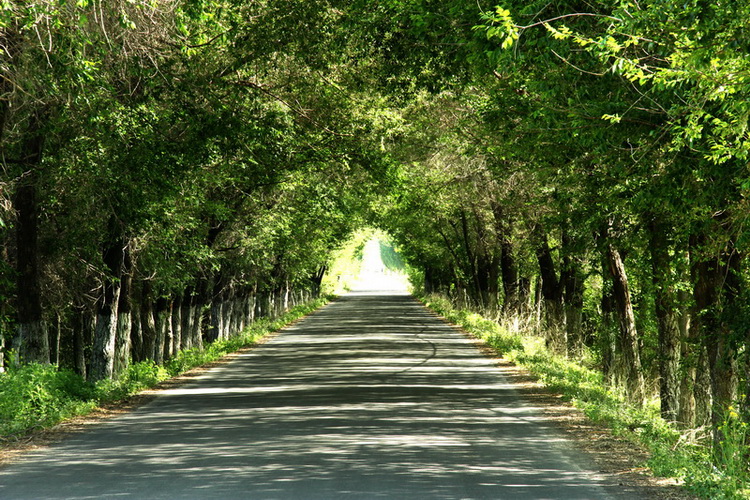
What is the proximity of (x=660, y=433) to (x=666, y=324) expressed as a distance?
9493 mm

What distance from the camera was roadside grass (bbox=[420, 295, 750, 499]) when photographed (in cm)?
791

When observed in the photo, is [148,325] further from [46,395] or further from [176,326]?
[46,395]

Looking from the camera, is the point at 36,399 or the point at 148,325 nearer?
the point at 36,399

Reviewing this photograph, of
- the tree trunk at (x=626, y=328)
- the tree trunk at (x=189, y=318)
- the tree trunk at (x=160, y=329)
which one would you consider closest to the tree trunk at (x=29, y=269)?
the tree trunk at (x=160, y=329)

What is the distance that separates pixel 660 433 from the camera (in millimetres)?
11516

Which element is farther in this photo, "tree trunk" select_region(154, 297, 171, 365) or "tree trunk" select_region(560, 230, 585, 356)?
"tree trunk" select_region(560, 230, 585, 356)

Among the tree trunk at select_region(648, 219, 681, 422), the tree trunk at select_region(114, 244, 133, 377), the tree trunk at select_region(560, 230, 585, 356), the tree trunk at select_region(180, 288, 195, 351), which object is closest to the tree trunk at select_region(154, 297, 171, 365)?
the tree trunk at select_region(180, 288, 195, 351)

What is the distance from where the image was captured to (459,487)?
27.0 ft

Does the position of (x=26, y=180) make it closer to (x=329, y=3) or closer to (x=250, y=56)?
(x=250, y=56)

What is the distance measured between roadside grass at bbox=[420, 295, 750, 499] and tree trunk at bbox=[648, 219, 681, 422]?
1.66m

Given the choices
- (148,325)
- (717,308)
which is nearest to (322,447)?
(717,308)

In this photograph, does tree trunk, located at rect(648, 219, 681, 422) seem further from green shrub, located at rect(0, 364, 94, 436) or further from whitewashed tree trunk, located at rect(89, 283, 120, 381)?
whitewashed tree trunk, located at rect(89, 283, 120, 381)

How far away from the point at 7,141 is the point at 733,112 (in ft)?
38.2

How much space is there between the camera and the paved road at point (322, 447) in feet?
27.1
